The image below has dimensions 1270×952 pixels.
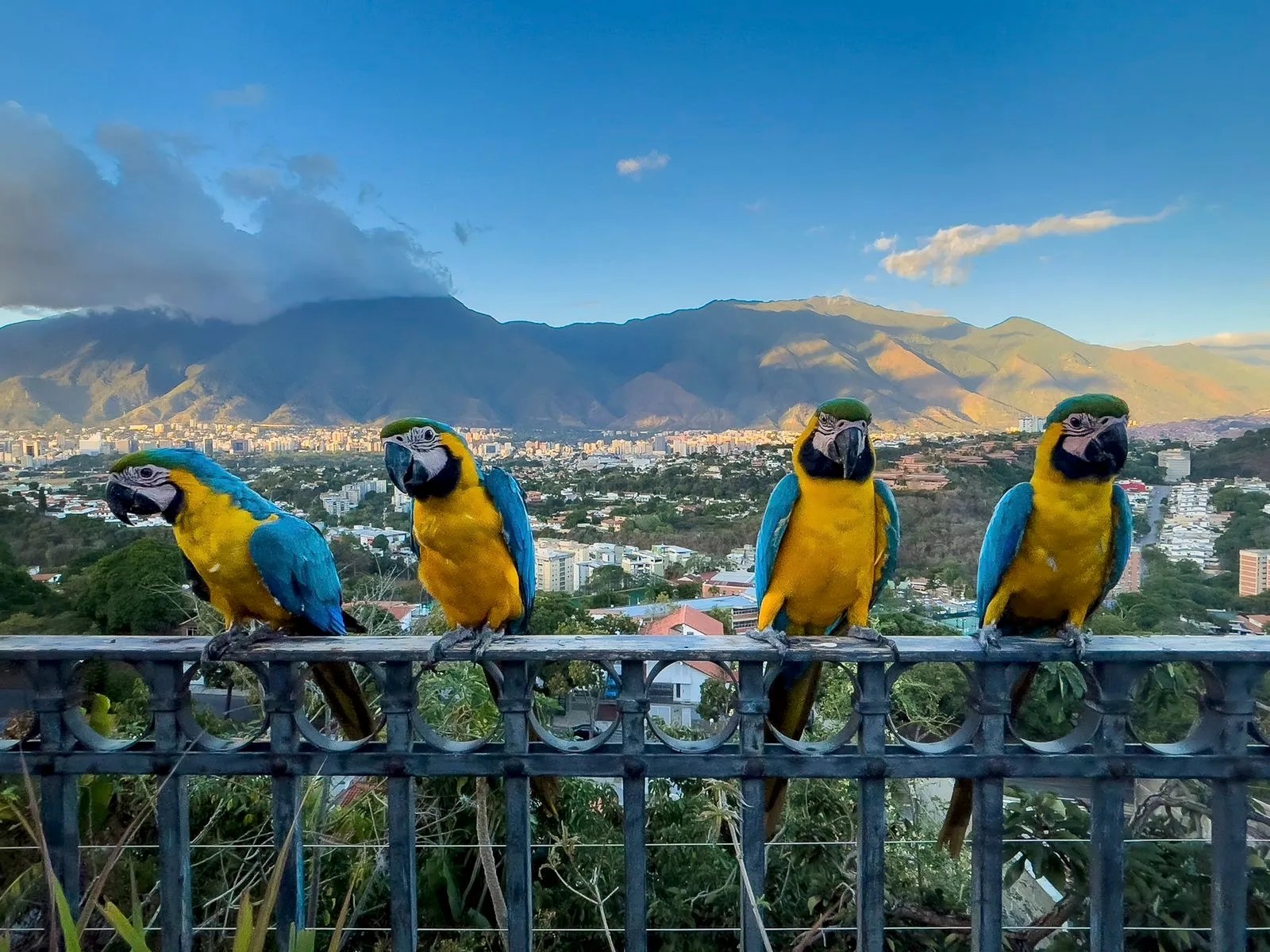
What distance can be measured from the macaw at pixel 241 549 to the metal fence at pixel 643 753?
31 centimetres

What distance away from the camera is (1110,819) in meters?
1.77

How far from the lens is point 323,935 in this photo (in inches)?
112

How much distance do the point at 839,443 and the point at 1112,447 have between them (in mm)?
873

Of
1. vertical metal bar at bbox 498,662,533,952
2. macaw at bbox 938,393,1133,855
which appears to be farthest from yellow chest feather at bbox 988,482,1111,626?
vertical metal bar at bbox 498,662,533,952

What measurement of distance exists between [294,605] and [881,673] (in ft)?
7.09

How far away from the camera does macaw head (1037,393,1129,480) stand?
200 cm

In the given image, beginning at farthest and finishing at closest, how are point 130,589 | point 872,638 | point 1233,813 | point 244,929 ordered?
point 130,589
point 872,638
point 1233,813
point 244,929

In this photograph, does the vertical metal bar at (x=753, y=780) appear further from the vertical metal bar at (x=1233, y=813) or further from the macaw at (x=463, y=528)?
the vertical metal bar at (x=1233, y=813)

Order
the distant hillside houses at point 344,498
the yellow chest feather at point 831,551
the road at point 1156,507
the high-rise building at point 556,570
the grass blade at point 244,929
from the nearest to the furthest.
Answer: the grass blade at point 244,929 → the yellow chest feather at point 831,551 → the road at point 1156,507 → the distant hillside houses at point 344,498 → the high-rise building at point 556,570

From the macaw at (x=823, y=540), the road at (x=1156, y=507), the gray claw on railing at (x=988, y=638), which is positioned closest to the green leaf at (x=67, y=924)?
the macaw at (x=823, y=540)

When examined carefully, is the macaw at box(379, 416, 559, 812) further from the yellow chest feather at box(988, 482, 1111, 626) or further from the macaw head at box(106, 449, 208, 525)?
the yellow chest feather at box(988, 482, 1111, 626)

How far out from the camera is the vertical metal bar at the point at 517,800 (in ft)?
6.04

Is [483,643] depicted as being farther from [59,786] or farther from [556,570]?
[556,570]

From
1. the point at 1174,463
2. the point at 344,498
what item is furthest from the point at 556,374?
the point at 1174,463
